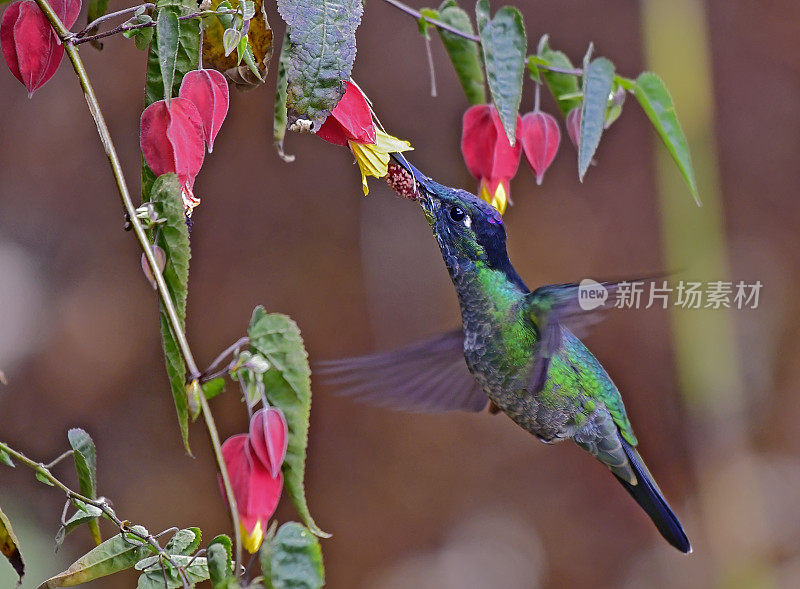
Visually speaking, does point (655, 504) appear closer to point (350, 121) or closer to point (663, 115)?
point (663, 115)

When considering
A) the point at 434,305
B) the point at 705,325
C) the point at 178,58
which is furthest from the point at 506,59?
the point at 705,325

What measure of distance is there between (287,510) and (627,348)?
95cm

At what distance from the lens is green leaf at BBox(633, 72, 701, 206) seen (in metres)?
0.81

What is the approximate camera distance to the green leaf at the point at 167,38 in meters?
0.58

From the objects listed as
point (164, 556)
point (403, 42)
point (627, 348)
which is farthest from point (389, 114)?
point (164, 556)

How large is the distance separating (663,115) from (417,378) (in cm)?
36

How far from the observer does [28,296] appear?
6.09 ft

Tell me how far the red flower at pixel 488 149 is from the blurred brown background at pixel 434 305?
1.19m

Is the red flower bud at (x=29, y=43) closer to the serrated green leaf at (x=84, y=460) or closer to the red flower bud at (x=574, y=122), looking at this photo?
the serrated green leaf at (x=84, y=460)

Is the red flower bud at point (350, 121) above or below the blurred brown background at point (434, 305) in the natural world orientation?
above

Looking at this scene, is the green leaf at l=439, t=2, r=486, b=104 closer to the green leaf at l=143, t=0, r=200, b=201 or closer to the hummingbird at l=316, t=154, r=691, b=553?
the hummingbird at l=316, t=154, r=691, b=553

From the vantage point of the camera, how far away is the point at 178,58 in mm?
633

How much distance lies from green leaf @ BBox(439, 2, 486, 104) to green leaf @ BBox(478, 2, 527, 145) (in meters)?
0.06

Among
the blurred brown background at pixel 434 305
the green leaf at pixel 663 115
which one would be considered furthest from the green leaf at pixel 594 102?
the blurred brown background at pixel 434 305
